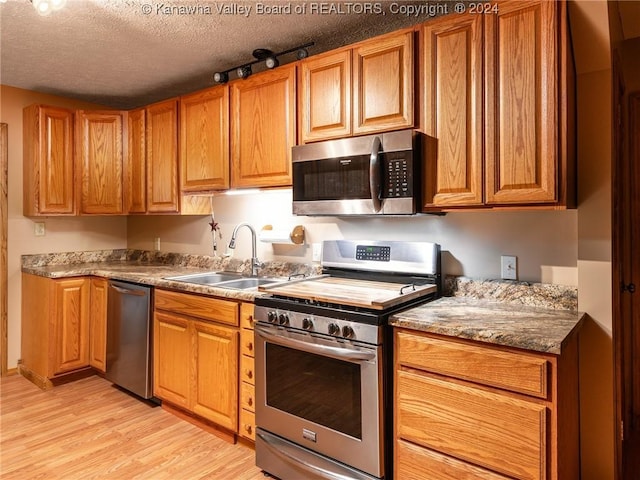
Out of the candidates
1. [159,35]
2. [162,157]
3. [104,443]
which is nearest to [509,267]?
[159,35]

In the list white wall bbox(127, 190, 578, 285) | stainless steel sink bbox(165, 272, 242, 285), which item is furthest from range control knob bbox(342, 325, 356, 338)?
stainless steel sink bbox(165, 272, 242, 285)

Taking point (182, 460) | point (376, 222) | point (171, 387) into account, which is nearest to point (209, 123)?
point (376, 222)

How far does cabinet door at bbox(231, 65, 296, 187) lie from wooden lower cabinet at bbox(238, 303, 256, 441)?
0.81 metres

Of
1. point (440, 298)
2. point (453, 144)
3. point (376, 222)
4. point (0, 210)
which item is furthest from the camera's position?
point (0, 210)

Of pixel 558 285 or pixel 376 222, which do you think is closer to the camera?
pixel 558 285

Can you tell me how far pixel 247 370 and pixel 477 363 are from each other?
50.0 inches

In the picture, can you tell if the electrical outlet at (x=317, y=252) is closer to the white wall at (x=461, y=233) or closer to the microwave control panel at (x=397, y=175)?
the white wall at (x=461, y=233)

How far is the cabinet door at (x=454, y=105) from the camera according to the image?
5.97 ft

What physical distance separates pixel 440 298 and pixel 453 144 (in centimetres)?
77

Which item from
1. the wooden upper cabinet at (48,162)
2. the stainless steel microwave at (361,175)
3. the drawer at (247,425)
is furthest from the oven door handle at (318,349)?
the wooden upper cabinet at (48,162)

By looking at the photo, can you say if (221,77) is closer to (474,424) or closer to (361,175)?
(361,175)

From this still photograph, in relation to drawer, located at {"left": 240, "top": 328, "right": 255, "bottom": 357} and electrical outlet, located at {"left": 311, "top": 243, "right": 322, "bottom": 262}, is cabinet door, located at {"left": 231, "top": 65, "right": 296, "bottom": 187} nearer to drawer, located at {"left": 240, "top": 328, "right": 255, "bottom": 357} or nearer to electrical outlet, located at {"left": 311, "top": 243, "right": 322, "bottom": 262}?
electrical outlet, located at {"left": 311, "top": 243, "right": 322, "bottom": 262}

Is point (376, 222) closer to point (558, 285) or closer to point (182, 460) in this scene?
point (558, 285)

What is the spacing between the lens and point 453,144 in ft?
6.18
